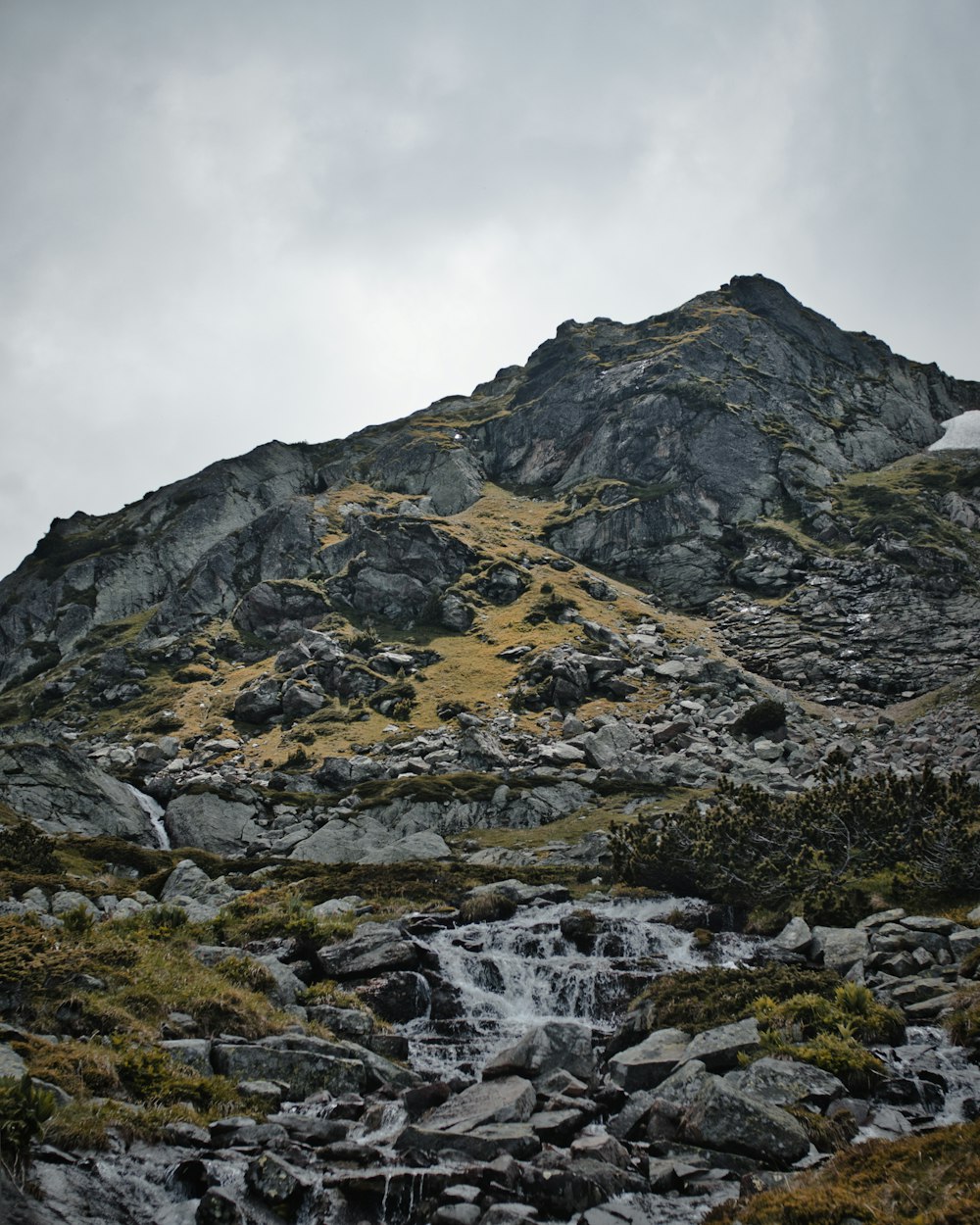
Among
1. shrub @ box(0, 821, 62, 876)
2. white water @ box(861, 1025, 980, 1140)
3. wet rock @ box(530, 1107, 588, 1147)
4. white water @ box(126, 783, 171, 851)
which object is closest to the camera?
white water @ box(861, 1025, 980, 1140)

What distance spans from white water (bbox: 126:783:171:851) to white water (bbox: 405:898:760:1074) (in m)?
35.4

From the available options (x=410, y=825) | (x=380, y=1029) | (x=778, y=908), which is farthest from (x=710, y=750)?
(x=380, y=1029)

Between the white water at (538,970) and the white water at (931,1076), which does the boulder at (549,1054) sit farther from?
the white water at (931,1076)

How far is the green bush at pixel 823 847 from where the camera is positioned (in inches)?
1075

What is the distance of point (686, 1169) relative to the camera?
473 inches

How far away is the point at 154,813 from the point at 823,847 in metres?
49.2

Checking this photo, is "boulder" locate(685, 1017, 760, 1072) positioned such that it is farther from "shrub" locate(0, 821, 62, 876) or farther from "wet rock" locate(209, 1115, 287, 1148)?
"shrub" locate(0, 821, 62, 876)

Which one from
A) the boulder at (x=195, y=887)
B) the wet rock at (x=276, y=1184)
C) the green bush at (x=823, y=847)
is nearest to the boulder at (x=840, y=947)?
the green bush at (x=823, y=847)

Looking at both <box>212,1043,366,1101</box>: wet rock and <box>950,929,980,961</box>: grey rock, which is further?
<box>950,929,980,961</box>: grey rock

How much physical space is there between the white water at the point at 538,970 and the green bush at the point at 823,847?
11.3ft

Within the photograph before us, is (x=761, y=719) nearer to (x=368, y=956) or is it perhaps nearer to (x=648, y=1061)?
(x=368, y=956)

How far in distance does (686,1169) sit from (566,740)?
58.9m

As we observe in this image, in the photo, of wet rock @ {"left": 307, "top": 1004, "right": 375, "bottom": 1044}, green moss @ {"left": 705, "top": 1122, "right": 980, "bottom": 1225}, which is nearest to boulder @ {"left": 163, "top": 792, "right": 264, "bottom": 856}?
wet rock @ {"left": 307, "top": 1004, "right": 375, "bottom": 1044}

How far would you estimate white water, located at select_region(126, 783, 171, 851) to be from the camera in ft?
180
